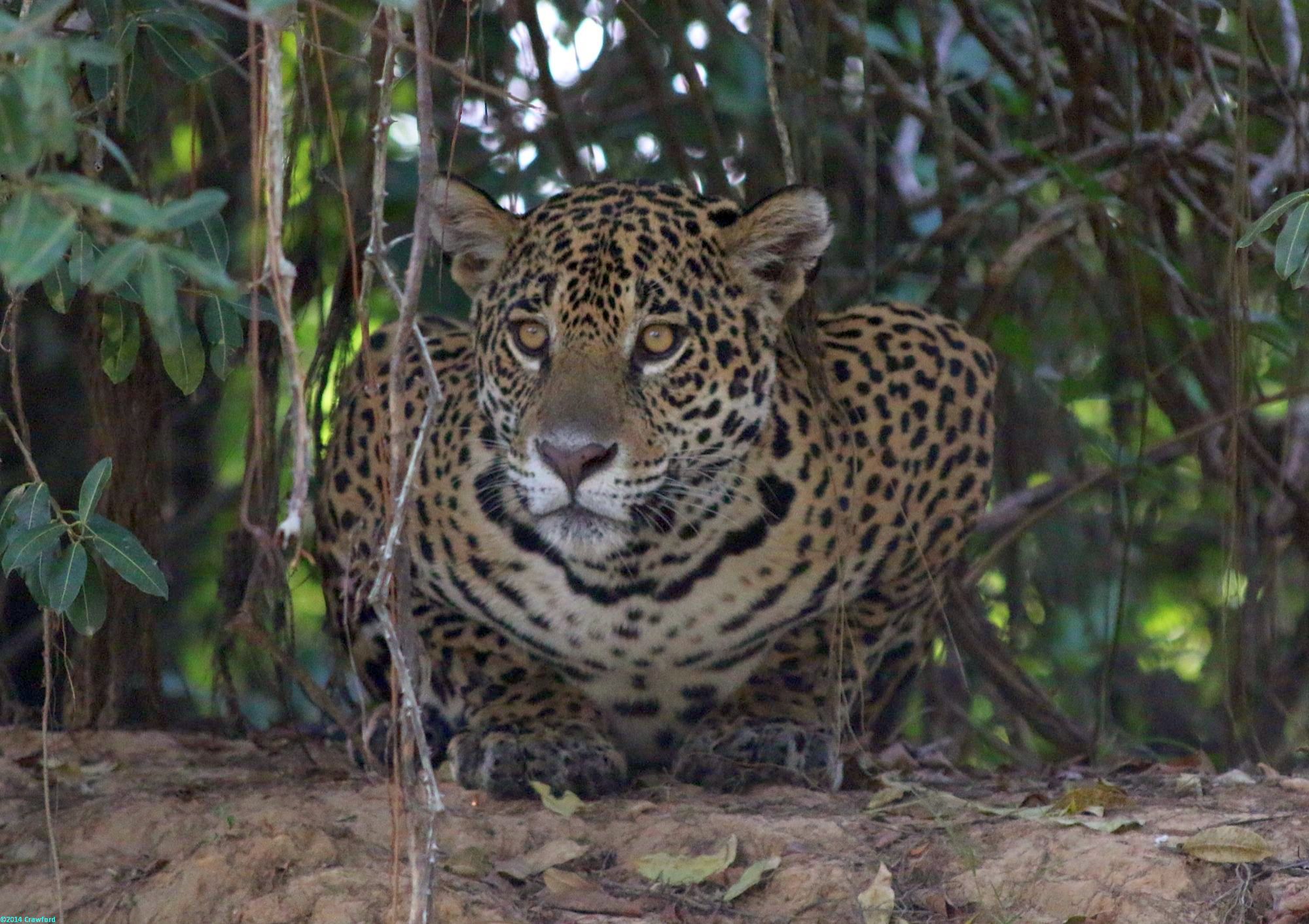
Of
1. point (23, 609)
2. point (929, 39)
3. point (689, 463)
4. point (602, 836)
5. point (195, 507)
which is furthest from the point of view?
point (195, 507)

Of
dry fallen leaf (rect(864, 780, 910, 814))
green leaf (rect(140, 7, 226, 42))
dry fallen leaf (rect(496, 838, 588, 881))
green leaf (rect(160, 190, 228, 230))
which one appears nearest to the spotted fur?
dry fallen leaf (rect(864, 780, 910, 814))

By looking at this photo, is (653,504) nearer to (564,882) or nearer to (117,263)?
(564,882)

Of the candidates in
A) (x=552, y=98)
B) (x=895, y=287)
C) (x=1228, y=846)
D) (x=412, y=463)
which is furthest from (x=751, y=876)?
(x=895, y=287)

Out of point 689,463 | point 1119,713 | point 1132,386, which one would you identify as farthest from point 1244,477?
point 1119,713

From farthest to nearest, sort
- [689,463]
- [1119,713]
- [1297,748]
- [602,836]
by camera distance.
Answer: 1. [1119,713]
2. [1297,748]
3. [689,463]
4. [602,836]

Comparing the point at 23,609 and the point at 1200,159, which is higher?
the point at 1200,159

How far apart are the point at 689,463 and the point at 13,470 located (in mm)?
3716

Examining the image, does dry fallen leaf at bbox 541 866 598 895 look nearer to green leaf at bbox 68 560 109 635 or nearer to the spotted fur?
the spotted fur

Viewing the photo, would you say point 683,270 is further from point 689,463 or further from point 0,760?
point 0,760

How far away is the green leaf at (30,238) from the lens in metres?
2.54

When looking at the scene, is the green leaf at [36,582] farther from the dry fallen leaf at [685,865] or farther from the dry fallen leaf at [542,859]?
the dry fallen leaf at [685,865]

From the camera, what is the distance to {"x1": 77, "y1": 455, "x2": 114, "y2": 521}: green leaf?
397cm

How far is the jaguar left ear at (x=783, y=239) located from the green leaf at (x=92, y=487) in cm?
202

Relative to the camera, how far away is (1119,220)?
676 centimetres
